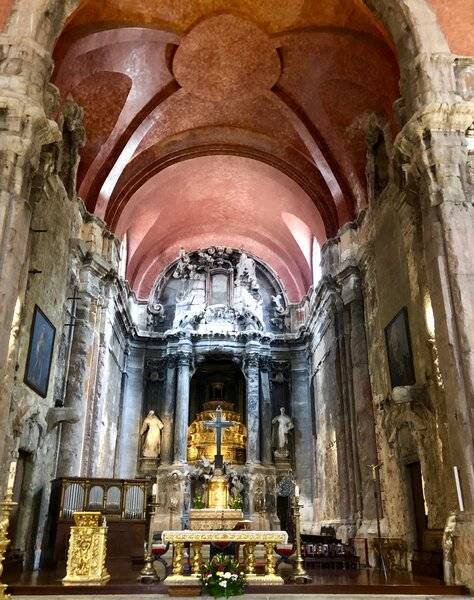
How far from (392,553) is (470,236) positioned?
→ 20.8 ft

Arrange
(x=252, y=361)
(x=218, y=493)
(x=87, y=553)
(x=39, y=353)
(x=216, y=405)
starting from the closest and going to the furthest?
(x=87, y=553), (x=39, y=353), (x=218, y=493), (x=252, y=361), (x=216, y=405)

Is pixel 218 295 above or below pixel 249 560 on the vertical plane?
above

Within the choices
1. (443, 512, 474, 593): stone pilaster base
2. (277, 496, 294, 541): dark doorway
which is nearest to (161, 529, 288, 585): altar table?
(443, 512, 474, 593): stone pilaster base

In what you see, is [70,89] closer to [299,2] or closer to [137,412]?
[299,2]

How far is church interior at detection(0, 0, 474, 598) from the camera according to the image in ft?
27.1

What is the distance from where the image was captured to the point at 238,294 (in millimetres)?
22266

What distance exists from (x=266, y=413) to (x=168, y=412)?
3616mm

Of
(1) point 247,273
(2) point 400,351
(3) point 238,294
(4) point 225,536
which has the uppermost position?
(1) point 247,273

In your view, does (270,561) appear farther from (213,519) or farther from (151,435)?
(151,435)

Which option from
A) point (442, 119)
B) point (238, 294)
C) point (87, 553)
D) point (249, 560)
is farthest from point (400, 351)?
point (238, 294)

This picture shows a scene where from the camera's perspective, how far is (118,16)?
1248cm

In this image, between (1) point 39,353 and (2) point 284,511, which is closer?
(1) point 39,353

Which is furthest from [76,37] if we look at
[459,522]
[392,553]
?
[392,553]

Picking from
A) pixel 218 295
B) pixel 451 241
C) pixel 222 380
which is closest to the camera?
pixel 451 241
